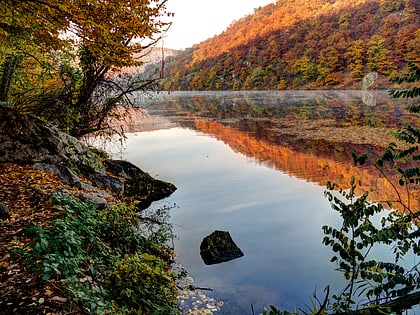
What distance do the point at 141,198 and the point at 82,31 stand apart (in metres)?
5.47

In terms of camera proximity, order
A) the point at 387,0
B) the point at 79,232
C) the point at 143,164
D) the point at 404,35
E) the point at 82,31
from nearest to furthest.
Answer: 1. the point at 79,232
2. the point at 82,31
3. the point at 143,164
4. the point at 404,35
5. the point at 387,0

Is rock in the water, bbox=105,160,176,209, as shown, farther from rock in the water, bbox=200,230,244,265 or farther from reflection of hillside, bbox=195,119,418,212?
reflection of hillside, bbox=195,119,418,212

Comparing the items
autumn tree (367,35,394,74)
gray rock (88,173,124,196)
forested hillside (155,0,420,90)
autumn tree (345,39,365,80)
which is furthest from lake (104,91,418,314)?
autumn tree (345,39,365,80)

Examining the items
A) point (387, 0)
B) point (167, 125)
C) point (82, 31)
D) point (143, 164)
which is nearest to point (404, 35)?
point (387, 0)

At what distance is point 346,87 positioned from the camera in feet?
273

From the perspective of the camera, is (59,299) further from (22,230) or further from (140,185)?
(140,185)

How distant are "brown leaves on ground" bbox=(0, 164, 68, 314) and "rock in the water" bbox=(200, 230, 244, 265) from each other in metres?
3.47

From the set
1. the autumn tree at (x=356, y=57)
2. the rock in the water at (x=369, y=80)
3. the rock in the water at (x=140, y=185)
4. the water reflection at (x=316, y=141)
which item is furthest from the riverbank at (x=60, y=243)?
the autumn tree at (x=356, y=57)

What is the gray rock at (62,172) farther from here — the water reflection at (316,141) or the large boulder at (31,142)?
the water reflection at (316,141)

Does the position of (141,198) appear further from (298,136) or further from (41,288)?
(298,136)

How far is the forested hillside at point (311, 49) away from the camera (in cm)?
8412

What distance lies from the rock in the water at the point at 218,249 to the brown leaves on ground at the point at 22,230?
11.4 feet

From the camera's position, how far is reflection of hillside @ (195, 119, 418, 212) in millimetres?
12867

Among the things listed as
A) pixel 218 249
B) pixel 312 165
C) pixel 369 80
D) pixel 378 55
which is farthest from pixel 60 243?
pixel 378 55
